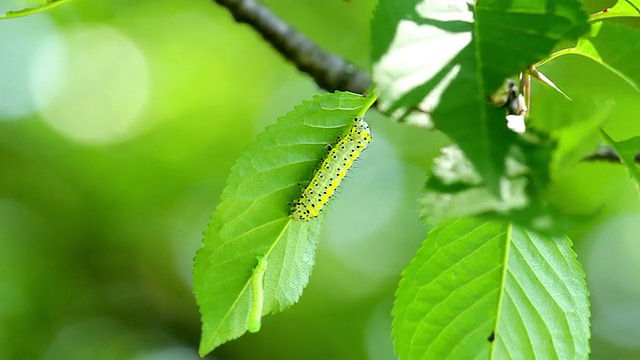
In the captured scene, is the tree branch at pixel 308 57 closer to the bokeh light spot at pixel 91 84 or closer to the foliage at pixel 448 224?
the foliage at pixel 448 224

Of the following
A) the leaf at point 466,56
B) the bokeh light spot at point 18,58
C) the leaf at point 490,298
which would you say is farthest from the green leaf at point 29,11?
the bokeh light spot at point 18,58

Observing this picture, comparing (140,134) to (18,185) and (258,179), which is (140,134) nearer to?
(18,185)

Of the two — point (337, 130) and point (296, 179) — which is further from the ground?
point (337, 130)

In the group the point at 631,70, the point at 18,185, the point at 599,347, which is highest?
the point at 631,70

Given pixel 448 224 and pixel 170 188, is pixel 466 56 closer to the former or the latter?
pixel 448 224

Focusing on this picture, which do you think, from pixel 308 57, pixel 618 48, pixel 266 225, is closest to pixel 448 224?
pixel 266 225

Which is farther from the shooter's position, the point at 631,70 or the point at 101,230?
the point at 101,230

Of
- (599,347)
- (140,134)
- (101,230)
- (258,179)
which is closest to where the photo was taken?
(258,179)

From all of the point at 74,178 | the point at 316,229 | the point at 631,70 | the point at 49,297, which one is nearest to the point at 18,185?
the point at 74,178
